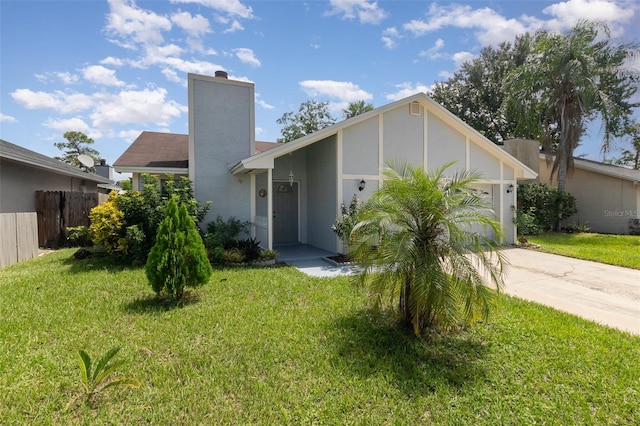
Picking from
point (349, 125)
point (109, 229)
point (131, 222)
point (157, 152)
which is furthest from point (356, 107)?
point (109, 229)

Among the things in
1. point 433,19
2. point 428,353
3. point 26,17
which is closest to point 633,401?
point 428,353

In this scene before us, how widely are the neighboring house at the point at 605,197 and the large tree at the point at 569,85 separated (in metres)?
1.75

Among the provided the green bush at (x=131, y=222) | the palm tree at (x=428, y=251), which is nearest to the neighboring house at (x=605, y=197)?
the palm tree at (x=428, y=251)

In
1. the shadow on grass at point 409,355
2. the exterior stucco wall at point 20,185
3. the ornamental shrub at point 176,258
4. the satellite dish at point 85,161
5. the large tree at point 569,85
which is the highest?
the large tree at point 569,85

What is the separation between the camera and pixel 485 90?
27125 millimetres

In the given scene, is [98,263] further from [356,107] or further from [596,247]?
[356,107]

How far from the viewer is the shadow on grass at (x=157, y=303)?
526 cm

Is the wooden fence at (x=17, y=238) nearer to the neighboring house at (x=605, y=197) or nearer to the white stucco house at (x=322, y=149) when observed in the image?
the white stucco house at (x=322, y=149)

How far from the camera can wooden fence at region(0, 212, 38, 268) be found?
8.45 meters

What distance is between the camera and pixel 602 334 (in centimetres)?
441

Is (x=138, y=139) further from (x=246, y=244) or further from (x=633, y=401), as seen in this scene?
(x=633, y=401)

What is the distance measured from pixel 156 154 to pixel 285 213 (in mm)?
5337

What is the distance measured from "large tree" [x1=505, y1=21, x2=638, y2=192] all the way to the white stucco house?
7.58 m

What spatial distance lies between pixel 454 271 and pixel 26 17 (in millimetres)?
11632
